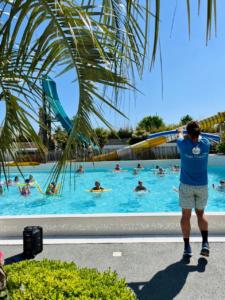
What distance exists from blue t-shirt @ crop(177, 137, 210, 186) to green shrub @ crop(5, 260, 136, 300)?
6.01 feet

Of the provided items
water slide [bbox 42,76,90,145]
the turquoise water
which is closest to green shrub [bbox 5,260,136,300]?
water slide [bbox 42,76,90,145]

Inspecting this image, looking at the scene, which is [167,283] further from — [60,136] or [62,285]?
[60,136]

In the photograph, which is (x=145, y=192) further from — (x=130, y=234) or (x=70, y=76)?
(x=70, y=76)

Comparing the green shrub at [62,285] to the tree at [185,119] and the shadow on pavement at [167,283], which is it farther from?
the tree at [185,119]

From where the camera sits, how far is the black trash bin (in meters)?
3.83

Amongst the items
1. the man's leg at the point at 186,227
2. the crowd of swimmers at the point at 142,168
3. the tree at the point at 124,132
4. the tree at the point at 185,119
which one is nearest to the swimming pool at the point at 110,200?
the crowd of swimmers at the point at 142,168

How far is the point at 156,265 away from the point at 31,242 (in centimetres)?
164

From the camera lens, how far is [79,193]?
1259 cm

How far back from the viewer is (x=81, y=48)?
1833mm

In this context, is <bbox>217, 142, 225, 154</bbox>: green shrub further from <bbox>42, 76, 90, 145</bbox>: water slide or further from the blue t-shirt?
<bbox>42, 76, 90, 145</bbox>: water slide

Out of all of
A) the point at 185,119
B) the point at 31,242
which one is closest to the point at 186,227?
the point at 31,242

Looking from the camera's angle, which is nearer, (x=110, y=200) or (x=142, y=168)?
(x=110, y=200)

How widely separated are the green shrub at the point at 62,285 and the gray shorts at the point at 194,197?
172 centimetres

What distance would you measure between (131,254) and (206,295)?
1197 millimetres
